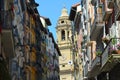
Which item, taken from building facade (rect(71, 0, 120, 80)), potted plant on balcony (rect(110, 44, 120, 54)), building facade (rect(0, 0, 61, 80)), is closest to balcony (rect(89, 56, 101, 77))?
building facade (rect(71, 0, 120, 80))

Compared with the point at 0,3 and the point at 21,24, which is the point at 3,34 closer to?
the point at 0,3

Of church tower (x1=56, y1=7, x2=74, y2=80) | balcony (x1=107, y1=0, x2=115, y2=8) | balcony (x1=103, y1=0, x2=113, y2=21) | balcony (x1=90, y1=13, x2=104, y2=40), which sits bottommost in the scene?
church tower (x1=56, y1=7, x2=74, y2=80)

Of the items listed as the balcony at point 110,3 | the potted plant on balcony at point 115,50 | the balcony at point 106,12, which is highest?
the balcony at point 110,3

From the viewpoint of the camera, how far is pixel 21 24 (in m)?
51.0

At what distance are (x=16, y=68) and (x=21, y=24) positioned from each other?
664 cm

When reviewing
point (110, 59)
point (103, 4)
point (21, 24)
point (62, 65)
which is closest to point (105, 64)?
point (110, 59)

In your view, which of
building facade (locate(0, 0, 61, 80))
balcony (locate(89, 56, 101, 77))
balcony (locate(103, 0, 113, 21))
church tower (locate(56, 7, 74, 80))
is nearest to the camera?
building facade (locate(0, 0, 61, 80))

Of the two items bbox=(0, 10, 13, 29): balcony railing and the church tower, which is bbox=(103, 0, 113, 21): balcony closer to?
bbox=(0, 10, 13, 29): balcony railing

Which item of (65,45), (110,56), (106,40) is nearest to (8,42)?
(106,40)

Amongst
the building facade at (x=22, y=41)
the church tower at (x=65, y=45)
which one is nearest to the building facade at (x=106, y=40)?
the building facade at (x=22, y=41)

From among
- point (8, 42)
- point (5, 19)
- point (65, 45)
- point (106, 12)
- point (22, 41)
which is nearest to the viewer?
point (5, 19)

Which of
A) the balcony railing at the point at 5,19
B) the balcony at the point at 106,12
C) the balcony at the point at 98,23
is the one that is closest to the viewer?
the balcony railing at the point at 5,19

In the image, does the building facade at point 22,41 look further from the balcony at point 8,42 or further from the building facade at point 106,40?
the building facade at point 106,40

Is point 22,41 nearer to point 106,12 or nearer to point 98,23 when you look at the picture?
point 98,23
